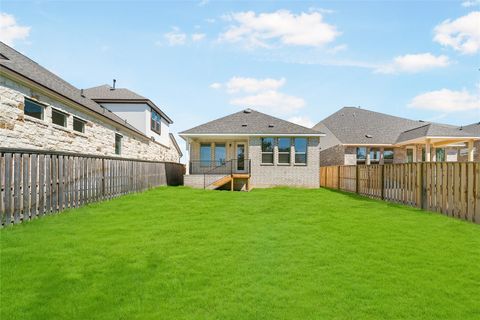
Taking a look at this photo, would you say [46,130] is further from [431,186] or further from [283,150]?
[283,150]

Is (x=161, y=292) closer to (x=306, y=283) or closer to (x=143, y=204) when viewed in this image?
(x=306, y=283)

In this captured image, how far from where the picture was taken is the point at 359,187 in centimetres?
1697

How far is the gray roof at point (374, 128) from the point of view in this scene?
2464 cm

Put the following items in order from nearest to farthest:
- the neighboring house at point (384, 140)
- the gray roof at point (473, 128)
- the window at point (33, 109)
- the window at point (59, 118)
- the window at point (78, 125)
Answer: the window at point (33, 109)
the window at point (59, 118)
the window at point (78, 125)
the neighboring house at point (384, 140)
the gray roof at point (473, 128)

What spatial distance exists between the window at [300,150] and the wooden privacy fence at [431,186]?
6197 millimetres

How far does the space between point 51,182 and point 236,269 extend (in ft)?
20.5

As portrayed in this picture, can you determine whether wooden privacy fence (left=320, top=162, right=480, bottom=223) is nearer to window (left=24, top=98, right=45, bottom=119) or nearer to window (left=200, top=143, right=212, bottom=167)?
window (left=200, top=143, right=212, bottom=167)

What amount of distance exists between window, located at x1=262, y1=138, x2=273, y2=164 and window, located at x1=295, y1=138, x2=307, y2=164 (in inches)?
74.4

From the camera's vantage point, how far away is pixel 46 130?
39.3ft

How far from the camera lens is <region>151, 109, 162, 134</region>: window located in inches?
1083

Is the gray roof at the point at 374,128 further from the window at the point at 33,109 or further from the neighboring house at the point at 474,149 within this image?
the window at the point at 33,109

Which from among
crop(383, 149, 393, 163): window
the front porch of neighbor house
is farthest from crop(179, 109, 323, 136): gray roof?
crop(383, 149, 393, 163): window

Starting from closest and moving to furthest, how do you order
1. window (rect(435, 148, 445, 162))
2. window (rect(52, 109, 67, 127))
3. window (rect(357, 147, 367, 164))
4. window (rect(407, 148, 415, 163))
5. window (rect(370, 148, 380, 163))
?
1. window (rect(52, 109, 67, 127))
2. window (rect(357, 147, 367, 164))
3. window (rect(370, 148, 380, 163))
4. window (rect(407, 148, 415, 163))
5. window (rect(435, 148, 445, 162))

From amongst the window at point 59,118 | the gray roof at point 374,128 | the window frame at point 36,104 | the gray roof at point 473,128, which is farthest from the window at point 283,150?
the gray roof at point 473,128
